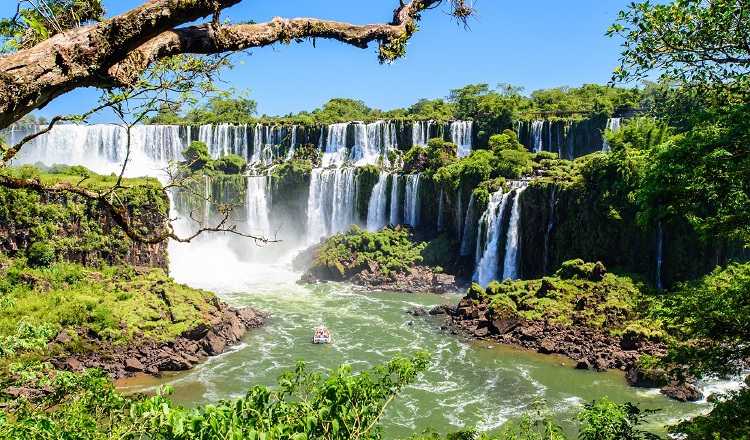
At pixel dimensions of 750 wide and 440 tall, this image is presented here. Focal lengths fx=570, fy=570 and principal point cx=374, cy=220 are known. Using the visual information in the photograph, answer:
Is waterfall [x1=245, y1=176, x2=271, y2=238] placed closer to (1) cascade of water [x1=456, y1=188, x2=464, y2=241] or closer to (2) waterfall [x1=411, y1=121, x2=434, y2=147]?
(2) waterfall [x1=411, y1=121, x2=434, y2=147]

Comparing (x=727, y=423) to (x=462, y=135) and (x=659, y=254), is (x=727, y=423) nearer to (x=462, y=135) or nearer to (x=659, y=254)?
(x=659, y=254)

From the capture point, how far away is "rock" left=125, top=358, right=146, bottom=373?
18484 millimetres

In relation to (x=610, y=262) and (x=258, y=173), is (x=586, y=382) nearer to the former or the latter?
(x=610, y=262)

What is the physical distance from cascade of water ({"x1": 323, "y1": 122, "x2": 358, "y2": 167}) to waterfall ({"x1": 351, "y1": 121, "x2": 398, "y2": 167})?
39.4 inches

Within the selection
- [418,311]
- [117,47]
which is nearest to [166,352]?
[418,311]

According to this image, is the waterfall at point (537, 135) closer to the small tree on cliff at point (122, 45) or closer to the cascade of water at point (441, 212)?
the cascade of water at point (441, 212)

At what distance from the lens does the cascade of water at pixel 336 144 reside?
147 feet

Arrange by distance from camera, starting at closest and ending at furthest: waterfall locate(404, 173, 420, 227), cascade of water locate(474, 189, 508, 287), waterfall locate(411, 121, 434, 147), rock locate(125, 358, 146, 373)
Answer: rock locate(125, 358, 146, 373), cascade of water locate(474, 189, 508, 287), waterfall locate(404, 173, 420, 227), waterfall locate(411, 121, 434, 147)

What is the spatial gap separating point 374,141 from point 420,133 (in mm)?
3665

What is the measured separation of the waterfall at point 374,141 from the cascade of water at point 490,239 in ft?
48.0

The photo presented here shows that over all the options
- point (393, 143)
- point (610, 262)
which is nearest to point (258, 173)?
point (393, 143)

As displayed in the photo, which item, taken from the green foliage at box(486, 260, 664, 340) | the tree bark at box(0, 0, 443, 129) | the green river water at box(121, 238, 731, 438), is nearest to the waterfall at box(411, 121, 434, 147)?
the green river water at box(121, 238, 731, 438)

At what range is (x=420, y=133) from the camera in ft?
141

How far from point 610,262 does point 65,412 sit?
23986mm
